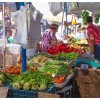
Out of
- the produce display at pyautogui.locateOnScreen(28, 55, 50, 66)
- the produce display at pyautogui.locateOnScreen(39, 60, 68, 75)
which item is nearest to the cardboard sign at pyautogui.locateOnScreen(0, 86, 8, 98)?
the produce display at pyautogui.locateOnScreen(39, 60, 68, 75)

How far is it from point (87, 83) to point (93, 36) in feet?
7.47

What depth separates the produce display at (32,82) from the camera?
4.02 m

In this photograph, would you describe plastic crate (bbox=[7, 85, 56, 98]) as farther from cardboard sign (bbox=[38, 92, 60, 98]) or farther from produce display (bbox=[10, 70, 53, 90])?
cardboard sign (bbox=[38, 92, 60, 98])

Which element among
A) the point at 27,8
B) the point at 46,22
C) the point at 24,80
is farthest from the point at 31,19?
the point at 46,22

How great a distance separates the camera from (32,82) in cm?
412

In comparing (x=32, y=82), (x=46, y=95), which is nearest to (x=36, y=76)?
Result: (x=32, y=82)

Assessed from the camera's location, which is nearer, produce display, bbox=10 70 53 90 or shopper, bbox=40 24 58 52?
produce display, bbox=10 70 53 90

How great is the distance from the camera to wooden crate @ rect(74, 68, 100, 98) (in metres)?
5.27

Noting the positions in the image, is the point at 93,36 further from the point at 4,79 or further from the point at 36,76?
the point at 4,79

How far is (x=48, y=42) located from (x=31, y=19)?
3.50 metres

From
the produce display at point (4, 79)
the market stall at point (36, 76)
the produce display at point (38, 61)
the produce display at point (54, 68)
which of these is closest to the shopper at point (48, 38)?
the produce display at point (38, 61)

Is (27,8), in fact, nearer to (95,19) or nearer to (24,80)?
(24,80)

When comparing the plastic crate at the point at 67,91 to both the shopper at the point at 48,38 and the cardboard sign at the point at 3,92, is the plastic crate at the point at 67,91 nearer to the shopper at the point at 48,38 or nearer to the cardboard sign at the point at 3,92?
the cardboard sign at the point at 3,92

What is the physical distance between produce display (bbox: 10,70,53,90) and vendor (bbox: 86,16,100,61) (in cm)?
317
